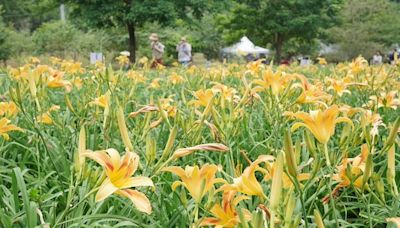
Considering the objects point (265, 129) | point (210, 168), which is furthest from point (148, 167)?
point (265, 129)

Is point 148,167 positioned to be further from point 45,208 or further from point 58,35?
point 58,35

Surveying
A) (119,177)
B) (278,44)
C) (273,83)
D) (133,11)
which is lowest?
(278,44)

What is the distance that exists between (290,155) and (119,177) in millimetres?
298

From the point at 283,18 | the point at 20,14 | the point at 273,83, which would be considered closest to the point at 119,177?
the point at 273,83

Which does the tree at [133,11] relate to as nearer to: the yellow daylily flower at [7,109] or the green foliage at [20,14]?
the green foliage at [20,14]

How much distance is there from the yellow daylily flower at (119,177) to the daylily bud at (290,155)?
0.77ft

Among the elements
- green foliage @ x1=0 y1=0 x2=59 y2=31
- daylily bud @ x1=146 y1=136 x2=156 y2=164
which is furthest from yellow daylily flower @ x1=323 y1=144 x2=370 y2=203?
green foliage @ x1=0 y1=0 x2=59 y2=31

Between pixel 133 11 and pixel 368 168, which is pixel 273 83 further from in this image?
pixel 133 11

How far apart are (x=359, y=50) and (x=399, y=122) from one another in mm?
27262

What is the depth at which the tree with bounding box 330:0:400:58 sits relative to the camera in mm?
26625

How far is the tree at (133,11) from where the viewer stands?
1552cm

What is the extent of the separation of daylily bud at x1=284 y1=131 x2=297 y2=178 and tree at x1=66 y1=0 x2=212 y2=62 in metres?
15.0

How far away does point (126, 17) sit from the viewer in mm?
15844

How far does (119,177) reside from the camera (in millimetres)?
874
